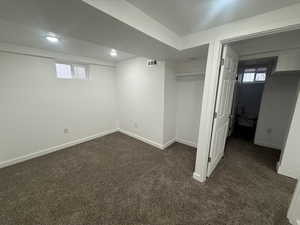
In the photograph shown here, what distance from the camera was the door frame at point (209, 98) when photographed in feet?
5.46

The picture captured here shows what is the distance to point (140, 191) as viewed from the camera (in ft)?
6.02

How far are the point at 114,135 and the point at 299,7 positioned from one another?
430 cm

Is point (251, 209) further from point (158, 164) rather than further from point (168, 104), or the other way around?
point (168, 104)

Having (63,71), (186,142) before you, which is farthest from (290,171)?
(63,71)

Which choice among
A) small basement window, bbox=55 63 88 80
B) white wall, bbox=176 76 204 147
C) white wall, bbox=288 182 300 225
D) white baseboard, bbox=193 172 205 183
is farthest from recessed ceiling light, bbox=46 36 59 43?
white wall, bbox=288 182 300 225

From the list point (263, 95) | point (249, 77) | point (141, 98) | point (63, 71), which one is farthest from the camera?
point (249, 77)

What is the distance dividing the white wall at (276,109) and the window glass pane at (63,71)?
531 centimetres

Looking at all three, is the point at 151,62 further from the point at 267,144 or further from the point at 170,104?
the point at 267,144

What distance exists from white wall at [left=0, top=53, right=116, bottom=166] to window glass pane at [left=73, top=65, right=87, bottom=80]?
0.19 m

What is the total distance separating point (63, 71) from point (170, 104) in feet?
9.58

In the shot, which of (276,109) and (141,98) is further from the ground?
(141,98)

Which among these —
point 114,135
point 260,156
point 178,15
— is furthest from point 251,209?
point 114,135

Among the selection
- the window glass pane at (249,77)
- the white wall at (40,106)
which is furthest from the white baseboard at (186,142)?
the window glass pane at (249,77)

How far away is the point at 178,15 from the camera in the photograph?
142 cm
